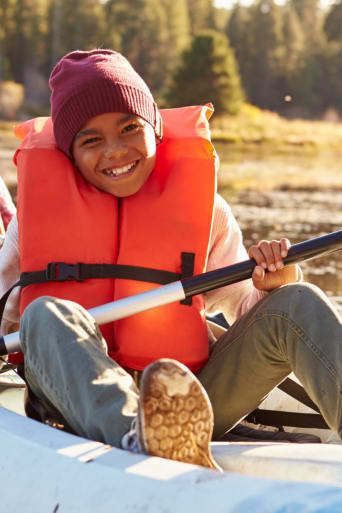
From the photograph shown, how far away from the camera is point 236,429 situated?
1.83m

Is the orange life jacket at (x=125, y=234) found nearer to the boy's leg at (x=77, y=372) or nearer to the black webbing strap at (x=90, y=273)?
the black webbing strap at (x=90, y=273)

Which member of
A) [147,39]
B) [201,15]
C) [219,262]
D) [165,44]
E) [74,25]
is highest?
[201,15]

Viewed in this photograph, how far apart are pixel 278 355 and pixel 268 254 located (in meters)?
0.21

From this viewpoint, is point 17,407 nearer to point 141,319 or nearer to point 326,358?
point 141,319

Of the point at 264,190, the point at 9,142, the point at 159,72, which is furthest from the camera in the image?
the point at 159,72

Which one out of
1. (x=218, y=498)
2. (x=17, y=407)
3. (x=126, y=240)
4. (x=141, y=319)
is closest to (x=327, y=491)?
(x=218, y=498)

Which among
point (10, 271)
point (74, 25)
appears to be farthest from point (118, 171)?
point (74, 25)

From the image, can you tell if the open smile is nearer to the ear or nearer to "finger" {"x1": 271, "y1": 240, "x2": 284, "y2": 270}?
the ear

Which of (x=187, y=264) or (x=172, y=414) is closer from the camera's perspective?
(x=172, y=414)

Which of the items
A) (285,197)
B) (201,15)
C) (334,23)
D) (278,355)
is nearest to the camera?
(278,355)

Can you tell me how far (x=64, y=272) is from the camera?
167 centimetres

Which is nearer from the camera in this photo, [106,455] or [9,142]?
[106,455]

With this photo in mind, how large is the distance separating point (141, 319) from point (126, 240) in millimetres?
184

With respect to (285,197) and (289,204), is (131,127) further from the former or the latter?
(285,197)
